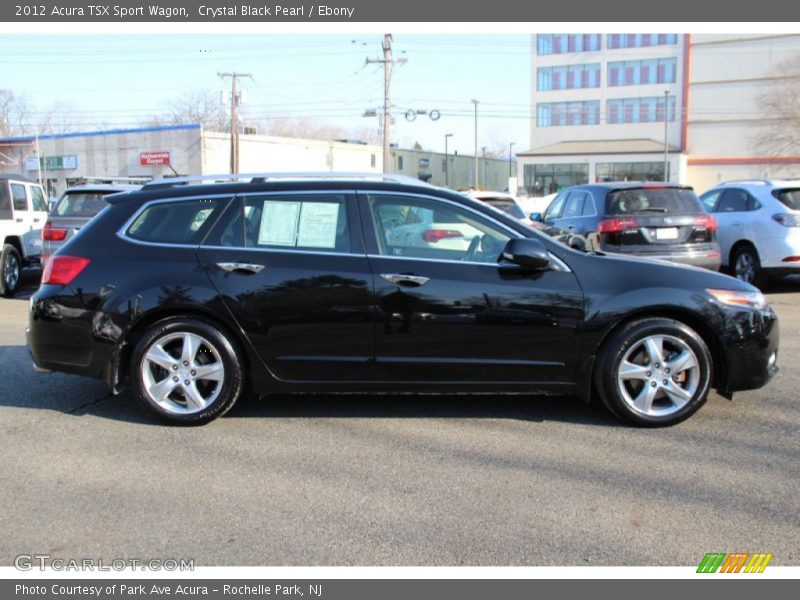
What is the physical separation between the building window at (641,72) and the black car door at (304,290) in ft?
243

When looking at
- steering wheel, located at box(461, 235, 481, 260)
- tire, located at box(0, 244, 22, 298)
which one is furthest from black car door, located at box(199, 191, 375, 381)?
tire, located at box(0, 244, 22, 298)

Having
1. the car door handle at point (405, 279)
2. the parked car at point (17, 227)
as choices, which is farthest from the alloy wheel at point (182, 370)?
the parked car at point (17, 227)

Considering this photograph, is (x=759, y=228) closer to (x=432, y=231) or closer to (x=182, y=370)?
(x=432, y=231)

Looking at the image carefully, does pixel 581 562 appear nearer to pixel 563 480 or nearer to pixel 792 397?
pixel 563 480

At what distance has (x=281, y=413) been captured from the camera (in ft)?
17.4

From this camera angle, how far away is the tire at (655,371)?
4.82 meters

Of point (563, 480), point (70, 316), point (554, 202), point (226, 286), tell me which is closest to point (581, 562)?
point (563, 480)

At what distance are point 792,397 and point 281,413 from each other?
12.6ft

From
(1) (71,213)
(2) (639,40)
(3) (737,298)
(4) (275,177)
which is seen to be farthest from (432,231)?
(2) (639,40)

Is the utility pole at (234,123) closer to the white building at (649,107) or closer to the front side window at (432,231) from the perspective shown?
the white building at (649,107)

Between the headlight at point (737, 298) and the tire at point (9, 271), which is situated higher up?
the headlight at point (737, 298)

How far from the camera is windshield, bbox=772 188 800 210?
407 inches

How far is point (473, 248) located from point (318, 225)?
108cm

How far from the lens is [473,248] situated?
16.2ft
